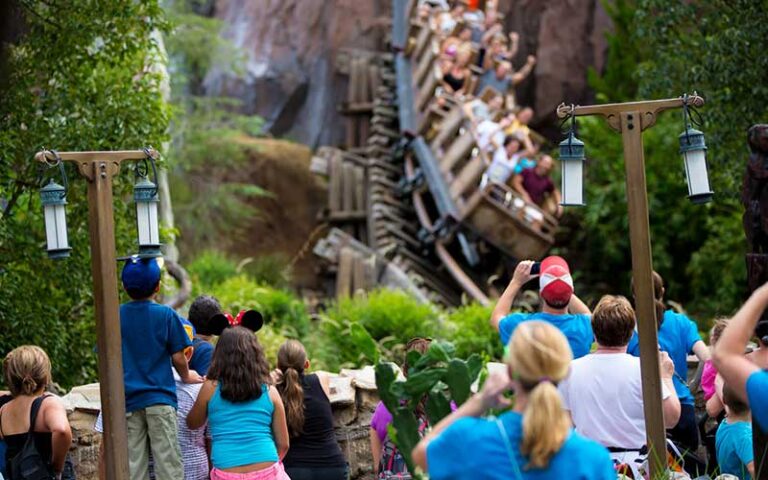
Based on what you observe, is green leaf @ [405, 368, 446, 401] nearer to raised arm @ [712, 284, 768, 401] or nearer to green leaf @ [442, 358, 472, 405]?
green leaf @ [442, 358, 472, 405]

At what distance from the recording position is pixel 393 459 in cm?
587

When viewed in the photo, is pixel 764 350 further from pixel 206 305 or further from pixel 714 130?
pixel 714 130

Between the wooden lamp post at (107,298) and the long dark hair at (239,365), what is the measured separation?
624 millimetres

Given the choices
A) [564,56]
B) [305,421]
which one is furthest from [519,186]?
[305,421]

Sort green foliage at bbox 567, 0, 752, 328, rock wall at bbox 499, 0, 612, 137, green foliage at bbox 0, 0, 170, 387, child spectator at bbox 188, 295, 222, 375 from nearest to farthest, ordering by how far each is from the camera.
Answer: child spectator at bbox 188, 295, 222, 375, green foliage at bbox 0, 0, 170, 387, green foliage at bbox 567, 0, 752, 328, rock wall at bbox 499, 0, 612, 137

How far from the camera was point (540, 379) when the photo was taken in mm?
3381

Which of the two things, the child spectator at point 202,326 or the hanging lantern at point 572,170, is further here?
the child spectator at point 202,326

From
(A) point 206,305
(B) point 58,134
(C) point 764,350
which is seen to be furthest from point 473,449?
(B) point 58,134

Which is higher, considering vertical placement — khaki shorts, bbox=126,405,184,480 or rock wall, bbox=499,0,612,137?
rock wall, bbox=499,0,612,137

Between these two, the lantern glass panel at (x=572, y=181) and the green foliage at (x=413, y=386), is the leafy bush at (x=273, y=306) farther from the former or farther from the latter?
the green foliage at (x=413, y=386)

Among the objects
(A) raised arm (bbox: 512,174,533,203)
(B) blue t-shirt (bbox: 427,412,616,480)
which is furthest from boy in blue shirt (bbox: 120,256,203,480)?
(A) raised arm (bbox: 512,174,533,203)

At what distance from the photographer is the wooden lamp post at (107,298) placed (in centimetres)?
579

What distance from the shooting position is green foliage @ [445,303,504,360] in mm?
13273

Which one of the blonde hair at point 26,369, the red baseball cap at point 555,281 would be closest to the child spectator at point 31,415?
the blonde hair at point 26,369
